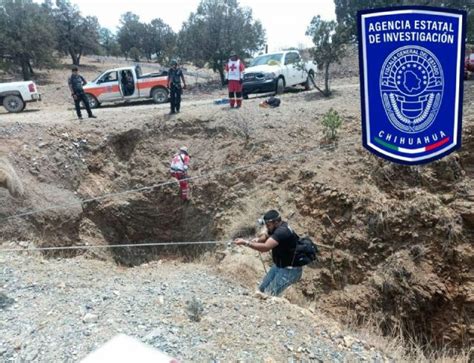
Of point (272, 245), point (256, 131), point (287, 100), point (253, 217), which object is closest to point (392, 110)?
point (272, 245)

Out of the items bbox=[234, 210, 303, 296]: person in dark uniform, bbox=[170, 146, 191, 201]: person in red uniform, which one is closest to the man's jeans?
bbox=[234, 210, 303, 296]: person in dark uniform

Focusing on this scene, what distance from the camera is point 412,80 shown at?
3973 mm

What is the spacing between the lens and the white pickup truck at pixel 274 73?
15414mm

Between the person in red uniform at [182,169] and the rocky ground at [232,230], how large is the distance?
278 mm

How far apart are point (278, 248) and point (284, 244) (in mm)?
130

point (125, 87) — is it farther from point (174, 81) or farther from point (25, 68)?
point (25, 68)

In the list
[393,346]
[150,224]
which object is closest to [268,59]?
[150,224]

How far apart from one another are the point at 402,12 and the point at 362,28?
371 mm

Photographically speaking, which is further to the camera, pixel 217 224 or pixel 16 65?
pixel 16 65

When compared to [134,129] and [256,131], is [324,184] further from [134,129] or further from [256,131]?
[134,129]

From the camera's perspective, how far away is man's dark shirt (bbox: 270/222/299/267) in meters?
5.86

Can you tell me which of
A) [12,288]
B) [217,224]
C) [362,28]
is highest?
[362,28]

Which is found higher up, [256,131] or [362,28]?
[362,28]

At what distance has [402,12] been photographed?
3.86 m
